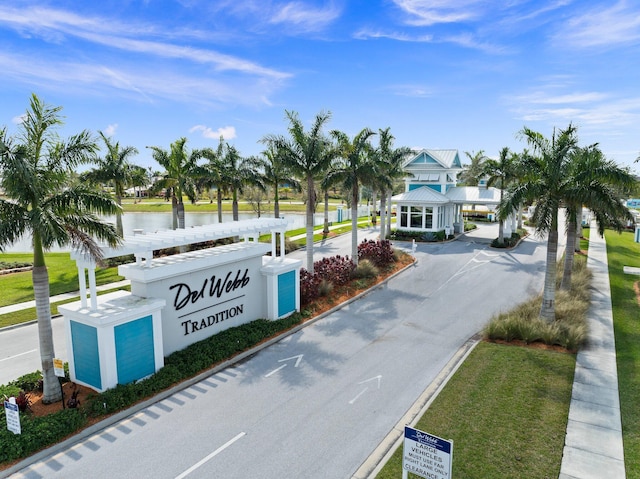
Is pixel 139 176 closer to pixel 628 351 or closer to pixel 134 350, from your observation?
pixel 134 350

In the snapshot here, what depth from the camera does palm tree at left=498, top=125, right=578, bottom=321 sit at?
588 inches

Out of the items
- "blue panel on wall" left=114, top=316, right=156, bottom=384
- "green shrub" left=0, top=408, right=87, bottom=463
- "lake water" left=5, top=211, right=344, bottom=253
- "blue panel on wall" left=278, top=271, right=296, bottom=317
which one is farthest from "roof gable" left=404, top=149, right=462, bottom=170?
"green shrub" left=0, top=408, right=87, bottom=463

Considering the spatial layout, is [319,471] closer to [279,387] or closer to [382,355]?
[279,387]

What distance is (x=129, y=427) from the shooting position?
10250mm

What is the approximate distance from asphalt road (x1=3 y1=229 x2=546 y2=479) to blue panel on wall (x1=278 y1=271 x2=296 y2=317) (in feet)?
4.38

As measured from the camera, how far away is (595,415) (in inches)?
405

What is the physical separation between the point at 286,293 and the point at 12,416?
988 cm

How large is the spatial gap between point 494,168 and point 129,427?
3217 centimetres

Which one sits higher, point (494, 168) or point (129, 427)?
point (494, 168)

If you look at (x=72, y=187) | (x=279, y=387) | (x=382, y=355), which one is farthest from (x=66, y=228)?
(x=382, y=355)

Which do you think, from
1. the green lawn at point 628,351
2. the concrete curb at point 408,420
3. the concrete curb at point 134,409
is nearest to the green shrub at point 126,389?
the concrete curb at point 134,409

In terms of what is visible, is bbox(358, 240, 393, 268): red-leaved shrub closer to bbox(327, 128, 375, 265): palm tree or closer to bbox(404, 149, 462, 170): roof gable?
bbox(327, 128, 375, 265): palm tree

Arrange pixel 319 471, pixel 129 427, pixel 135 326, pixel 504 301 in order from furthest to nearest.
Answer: pixel 504 301 → pixel 135 326 → pixel 129 427 → pixel 319 471

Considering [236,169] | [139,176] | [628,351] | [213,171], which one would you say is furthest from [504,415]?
[139,176]
